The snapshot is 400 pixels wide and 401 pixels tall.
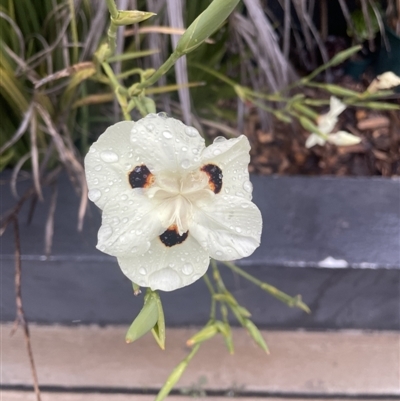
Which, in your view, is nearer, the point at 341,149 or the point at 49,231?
the point at 49,231

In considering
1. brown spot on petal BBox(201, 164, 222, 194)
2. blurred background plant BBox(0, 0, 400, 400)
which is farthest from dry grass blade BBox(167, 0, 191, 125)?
brown spot on petal BBox(201, 164, 222, 194)

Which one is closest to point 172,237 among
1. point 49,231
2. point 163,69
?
point 163,69

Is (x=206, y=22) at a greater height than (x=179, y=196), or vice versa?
(x=206, y=22)

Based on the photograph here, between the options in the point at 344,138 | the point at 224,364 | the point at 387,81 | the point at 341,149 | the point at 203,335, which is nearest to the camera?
the point at 203,335

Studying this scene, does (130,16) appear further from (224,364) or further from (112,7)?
(224,364)

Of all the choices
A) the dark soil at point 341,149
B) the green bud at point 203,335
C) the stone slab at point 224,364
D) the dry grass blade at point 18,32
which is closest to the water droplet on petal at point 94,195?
the green bud at point 203,335

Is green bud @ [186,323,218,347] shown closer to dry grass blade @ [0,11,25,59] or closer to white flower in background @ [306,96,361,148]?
white flower in background @ [306,96,361,148]
